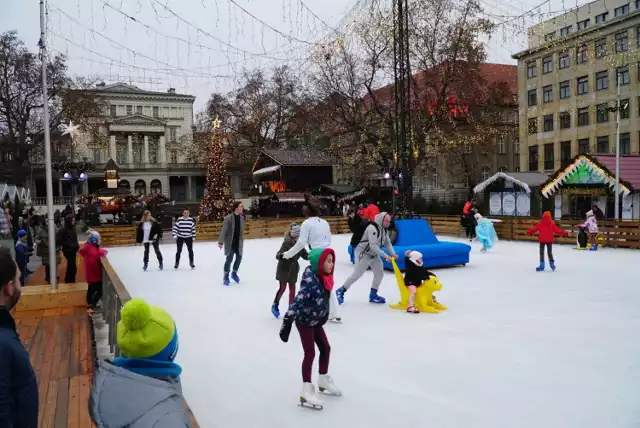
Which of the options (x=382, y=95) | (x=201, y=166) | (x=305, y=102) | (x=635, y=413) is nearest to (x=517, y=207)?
(x=382, y=95)

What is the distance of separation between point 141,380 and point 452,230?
2225 cm

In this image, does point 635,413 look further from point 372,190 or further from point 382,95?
point 372,190

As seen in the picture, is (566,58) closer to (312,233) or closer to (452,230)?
(452,230)

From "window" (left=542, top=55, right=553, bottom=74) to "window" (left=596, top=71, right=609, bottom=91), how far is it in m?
4.31

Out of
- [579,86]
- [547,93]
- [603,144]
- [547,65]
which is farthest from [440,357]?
[547,65]

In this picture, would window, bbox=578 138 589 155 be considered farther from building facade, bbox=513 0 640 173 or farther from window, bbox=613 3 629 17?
window, bbox=613 3 629 17

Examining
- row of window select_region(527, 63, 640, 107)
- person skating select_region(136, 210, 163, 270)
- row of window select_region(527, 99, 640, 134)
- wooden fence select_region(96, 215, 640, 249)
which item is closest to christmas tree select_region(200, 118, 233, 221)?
wooden fence select_region(96, 215, 640, 249)

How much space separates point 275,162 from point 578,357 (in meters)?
39.0

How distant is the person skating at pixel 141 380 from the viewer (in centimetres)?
183

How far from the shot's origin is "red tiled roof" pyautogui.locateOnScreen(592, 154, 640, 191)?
20.9 metres

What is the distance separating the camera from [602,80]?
3547cm

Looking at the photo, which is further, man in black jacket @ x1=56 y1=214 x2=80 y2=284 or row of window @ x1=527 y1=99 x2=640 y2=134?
row of window @ x1=527 y1=99 x2=640 y2=134

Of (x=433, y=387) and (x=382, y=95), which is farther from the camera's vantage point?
(x=382, y=95)

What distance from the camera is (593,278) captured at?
11352 millimetres
